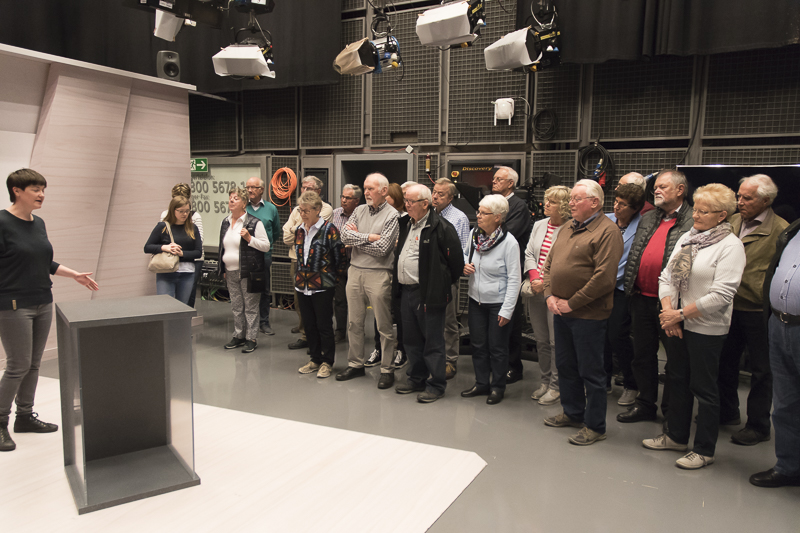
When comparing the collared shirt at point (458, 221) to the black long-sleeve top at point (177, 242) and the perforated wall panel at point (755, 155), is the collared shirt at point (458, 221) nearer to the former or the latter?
the black long-sleeve top at point (177, 242)

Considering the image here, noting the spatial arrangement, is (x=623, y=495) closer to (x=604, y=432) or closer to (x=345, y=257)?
(x=604, y=432)

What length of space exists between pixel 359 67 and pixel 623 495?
4.26 m

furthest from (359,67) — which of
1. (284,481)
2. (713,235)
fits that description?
(284,481)

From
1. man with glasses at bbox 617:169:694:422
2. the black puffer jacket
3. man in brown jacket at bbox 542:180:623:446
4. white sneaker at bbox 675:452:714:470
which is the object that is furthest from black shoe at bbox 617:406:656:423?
the black puffer jacket

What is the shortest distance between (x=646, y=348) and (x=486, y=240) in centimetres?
132

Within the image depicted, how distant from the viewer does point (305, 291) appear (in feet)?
15.2

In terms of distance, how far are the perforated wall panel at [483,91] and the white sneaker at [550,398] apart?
10.2 feet

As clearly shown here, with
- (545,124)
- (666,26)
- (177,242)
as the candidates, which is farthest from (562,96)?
(177,242)

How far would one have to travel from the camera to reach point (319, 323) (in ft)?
15.3

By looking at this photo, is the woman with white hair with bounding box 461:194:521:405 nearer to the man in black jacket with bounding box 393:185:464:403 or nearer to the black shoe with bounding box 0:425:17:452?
the man in black jacket with bounding box 393:185:464:403

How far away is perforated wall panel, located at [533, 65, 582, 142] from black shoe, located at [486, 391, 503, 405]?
307cm

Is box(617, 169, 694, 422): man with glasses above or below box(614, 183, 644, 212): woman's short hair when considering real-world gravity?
below

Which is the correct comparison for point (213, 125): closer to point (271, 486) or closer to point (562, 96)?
point (562, 96)

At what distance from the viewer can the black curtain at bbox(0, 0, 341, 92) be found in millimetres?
6672
